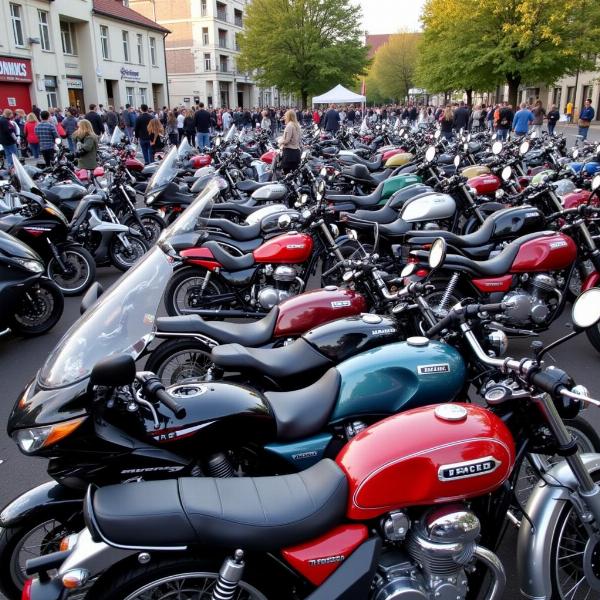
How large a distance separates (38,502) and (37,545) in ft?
1.05

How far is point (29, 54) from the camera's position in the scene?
2839cm

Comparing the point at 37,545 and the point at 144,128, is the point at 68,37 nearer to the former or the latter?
the point at 144,128

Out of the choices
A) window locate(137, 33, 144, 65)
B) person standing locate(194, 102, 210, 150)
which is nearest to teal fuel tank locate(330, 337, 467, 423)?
person standing locate(194, 102, 210, 150)

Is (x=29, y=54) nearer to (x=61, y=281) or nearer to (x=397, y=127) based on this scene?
(x=397, y=127)

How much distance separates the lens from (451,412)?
6.35 feet

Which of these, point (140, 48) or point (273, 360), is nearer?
point (273, 360)

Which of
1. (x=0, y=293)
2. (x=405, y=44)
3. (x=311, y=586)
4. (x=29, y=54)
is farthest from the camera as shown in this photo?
(x=405, y=44)

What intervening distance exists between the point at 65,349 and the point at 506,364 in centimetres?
163

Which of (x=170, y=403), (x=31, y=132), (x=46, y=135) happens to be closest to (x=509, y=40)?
(x=31, y=132)

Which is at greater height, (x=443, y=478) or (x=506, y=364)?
(x=506, y=364)

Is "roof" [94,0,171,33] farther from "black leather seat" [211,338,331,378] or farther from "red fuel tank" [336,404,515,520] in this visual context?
"red fuel tank" [336,404,515,520]

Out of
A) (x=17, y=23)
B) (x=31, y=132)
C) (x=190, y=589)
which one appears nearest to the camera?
(x=190, y=589)

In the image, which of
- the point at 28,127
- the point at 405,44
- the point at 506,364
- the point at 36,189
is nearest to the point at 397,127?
the point at 28,127

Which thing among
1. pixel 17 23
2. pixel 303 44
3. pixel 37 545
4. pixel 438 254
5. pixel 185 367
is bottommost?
pixel 37 545
